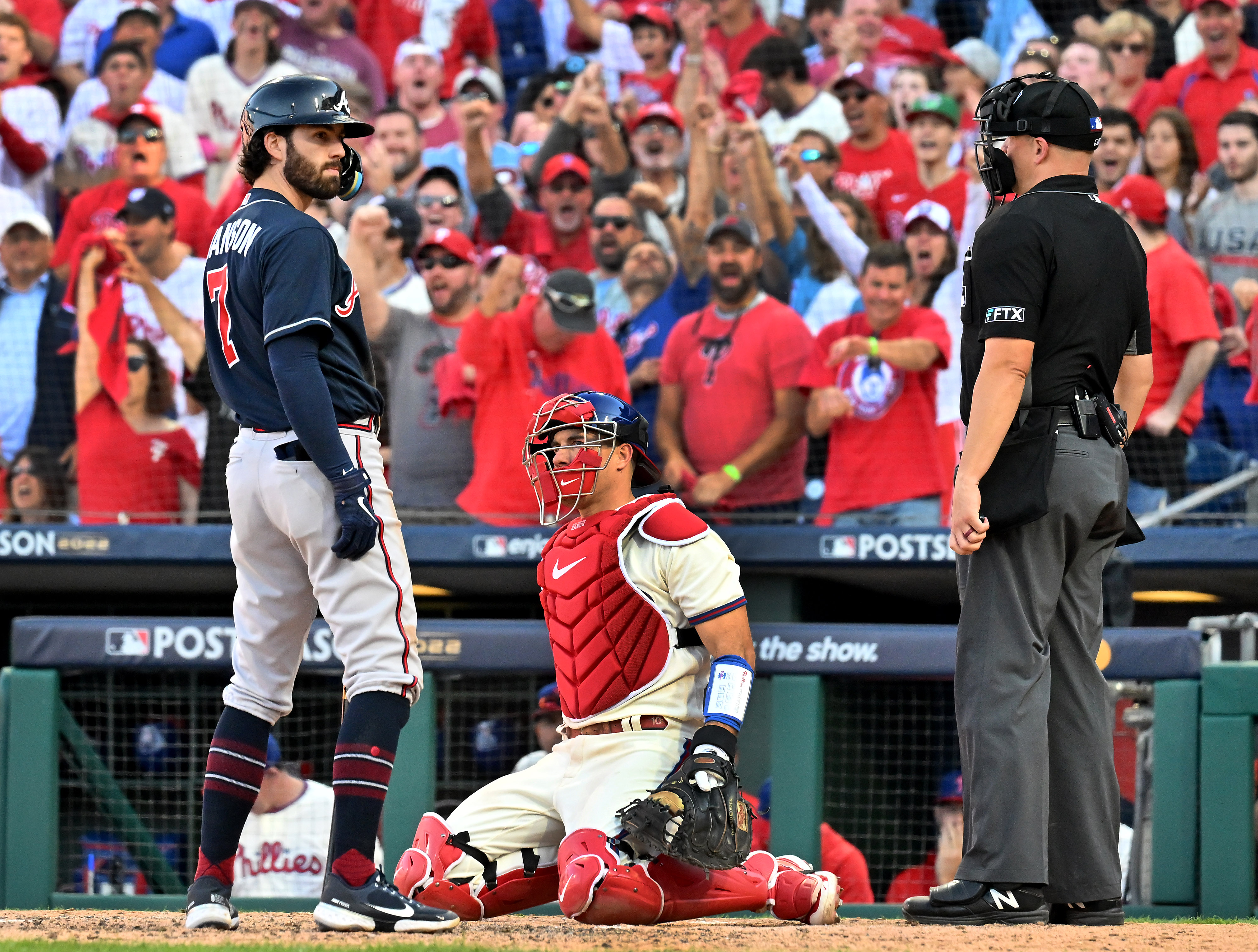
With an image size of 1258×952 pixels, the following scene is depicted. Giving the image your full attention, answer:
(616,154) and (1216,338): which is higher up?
(616,154)

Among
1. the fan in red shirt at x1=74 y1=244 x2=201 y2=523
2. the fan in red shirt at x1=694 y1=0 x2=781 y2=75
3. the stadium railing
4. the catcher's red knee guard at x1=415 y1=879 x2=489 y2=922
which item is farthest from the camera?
the fan in red shirt at x1=694 y1=0 x2=781 y2=75

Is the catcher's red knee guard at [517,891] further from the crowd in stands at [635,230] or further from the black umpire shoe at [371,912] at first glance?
the crowd in stands at [635,230]

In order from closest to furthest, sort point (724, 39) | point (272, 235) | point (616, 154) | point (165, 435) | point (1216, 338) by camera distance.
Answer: point (272, 235) < point (1216, 338) < point (165, 435) < point (616, 154) < point (724, 39)

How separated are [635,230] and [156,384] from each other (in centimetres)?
256

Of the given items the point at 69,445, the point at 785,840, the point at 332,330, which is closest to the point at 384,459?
the point at 69,445

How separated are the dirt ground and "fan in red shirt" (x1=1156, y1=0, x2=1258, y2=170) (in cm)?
564

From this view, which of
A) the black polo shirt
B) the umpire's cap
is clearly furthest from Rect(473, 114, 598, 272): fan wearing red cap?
the black polo shirt

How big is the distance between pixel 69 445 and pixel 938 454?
439 cm

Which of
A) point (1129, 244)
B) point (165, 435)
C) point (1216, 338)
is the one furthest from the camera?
point (165, 435)

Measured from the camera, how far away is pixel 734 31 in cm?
952

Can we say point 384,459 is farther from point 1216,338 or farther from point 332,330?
point 332,330

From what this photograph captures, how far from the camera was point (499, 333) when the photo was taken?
7645mm

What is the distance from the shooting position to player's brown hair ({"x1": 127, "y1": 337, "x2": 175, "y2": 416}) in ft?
26.7

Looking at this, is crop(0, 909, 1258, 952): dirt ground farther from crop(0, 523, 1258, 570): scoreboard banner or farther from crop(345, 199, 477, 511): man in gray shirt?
crop(345, 199, 477, 511): man in gray shirt
